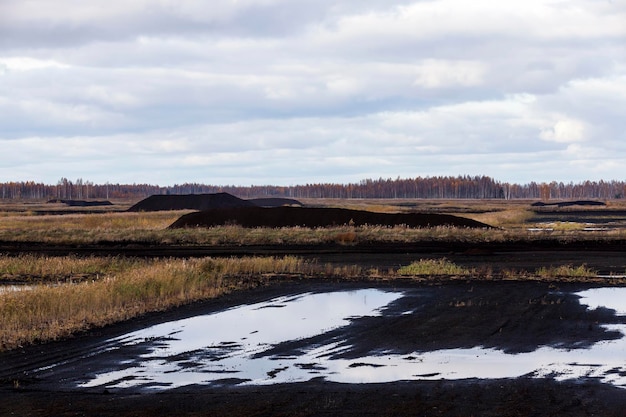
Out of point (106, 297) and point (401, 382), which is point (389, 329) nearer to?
point (401, 382)

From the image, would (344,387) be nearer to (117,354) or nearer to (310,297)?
(117,354)

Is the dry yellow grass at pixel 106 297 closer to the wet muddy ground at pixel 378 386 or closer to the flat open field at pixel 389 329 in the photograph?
the flat open field at pixel 389 329

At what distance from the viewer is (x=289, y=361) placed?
14.2m

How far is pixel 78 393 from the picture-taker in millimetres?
11367

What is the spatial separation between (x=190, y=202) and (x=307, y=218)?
243 feet

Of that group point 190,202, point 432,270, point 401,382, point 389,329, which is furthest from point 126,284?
point 190,202

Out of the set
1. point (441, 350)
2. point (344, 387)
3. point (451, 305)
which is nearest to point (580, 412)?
point (344, 387)

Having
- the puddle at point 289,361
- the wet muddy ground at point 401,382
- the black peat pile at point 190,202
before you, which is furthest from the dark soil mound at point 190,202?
the puddle at point 289,361

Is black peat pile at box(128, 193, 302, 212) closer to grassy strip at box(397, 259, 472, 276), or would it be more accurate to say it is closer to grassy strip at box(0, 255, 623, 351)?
grassy strip at box(0, 255, 623, 351)

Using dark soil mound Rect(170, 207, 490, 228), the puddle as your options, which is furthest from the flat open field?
dark soil mound Rect(170, 207, 490, 228)

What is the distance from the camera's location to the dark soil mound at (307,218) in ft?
229

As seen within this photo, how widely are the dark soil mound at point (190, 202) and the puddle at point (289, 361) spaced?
11961 centimetres

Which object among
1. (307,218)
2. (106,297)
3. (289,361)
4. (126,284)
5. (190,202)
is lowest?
(289,361)

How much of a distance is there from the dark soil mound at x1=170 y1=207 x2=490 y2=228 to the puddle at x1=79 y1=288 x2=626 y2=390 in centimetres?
5035
